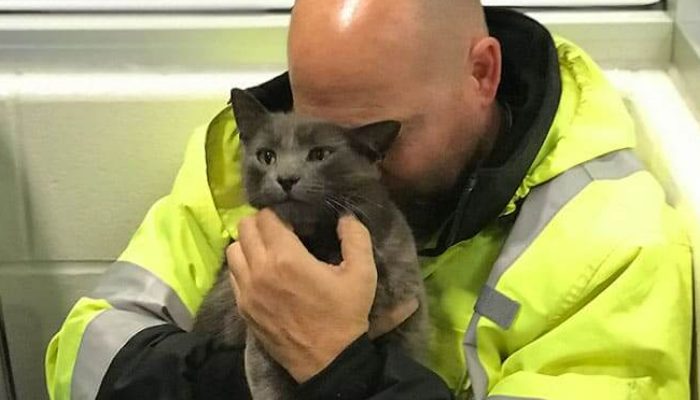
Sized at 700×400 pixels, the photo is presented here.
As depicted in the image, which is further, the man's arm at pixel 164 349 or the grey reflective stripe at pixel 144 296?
the grey reflective stripe at pixel 144 296

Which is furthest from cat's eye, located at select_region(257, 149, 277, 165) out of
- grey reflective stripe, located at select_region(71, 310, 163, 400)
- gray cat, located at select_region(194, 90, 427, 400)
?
grey reflective stripe, located at select_region(71, 310, 163, 400)

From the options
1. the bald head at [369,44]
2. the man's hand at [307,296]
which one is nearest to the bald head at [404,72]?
the bald head at [369,44]

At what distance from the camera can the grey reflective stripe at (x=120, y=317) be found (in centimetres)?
123

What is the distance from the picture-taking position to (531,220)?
1150mm

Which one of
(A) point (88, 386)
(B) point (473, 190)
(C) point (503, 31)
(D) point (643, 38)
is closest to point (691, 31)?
(D) point (643, 38)

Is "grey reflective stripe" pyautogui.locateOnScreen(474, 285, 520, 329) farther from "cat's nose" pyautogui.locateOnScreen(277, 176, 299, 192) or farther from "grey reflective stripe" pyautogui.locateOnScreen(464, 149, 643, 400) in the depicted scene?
"cat's nose" pyautogui.locateOnScreen(277, 176, 299, 192)

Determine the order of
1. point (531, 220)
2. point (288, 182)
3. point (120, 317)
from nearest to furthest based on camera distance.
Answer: point (288, 182) → point (531, 220) → point (120, 317)

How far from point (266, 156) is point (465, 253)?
0.80ft

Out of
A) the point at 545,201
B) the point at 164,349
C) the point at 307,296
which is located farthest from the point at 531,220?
the point at 164,349

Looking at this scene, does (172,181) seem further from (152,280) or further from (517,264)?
(517,264)

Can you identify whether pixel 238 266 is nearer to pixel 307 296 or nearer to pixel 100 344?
pixel 307 296

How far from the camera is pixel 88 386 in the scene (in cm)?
123

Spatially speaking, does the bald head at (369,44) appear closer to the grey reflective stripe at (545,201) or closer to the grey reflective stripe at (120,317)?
the grey reflective stripe at (545,201)

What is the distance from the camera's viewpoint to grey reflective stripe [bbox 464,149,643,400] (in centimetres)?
112
